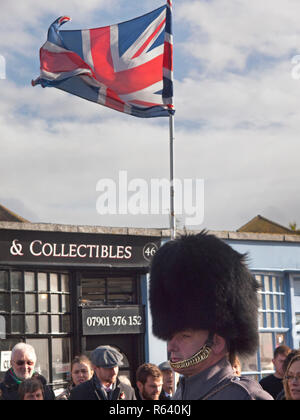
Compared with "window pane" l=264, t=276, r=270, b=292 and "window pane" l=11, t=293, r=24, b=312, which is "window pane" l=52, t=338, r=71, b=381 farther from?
"window pane" l=264, t=276, r=270, b=292

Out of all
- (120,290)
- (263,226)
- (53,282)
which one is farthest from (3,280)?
(263,226)

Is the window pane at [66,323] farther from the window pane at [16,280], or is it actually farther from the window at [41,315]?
the window pane at [16,280]

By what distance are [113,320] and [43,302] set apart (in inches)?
66.4

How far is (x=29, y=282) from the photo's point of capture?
15.2 metres

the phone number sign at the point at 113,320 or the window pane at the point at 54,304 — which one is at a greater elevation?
the window pane at the point at 54,304

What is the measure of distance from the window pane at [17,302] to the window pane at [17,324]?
0.14 m

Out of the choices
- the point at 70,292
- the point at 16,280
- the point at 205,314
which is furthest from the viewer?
the point at 70,292

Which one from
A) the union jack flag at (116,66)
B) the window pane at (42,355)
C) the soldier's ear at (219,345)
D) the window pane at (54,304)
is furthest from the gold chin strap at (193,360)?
the window pane at (54,304)

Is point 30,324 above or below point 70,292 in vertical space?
below

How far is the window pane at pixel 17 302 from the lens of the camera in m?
14.8

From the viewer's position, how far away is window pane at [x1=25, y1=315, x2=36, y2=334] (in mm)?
14973

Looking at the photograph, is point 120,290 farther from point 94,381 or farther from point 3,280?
point 94,381

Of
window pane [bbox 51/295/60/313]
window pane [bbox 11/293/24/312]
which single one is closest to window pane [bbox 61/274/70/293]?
window pane [bbox 51/295/60/313]

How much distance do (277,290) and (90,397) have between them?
11515 mm
